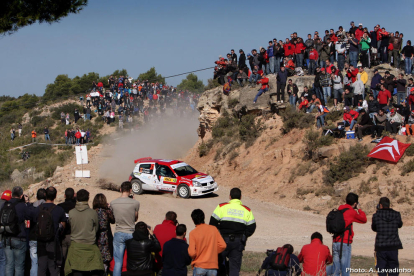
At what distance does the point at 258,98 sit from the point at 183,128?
19053mm

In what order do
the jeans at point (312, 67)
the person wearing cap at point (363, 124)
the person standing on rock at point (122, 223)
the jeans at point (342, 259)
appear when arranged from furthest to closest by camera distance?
the jeans at point (312, 67), the person wearing cap at point (363, 124), the person standing on rock at point (122, 223), the jeans at point (342, 259)

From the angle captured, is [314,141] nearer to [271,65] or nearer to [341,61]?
[341,61]

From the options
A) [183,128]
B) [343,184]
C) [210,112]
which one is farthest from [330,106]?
[183,128]

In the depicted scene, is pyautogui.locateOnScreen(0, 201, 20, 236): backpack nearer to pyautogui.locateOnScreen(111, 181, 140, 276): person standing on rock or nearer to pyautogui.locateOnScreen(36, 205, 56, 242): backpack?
pyautogui.locateOnScreen(36, 205, 56, 242): backpack

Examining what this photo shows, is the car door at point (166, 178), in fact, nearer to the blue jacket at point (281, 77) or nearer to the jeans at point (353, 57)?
the blue jacket at point (281, 77)

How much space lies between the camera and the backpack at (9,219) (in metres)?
7.51

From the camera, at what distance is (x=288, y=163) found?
2331cm

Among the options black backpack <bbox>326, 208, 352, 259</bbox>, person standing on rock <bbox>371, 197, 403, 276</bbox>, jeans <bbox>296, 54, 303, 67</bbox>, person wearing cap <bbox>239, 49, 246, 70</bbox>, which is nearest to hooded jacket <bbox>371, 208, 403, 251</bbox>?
person standing on rock <bbox>371, 197, 403, 276</bbox>

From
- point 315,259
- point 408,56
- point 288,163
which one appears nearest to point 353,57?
point 408,56

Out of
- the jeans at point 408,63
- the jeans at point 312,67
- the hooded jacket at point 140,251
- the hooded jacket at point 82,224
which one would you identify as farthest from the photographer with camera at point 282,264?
the jeans at point 312,67

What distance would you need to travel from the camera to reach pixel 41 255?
7.56m

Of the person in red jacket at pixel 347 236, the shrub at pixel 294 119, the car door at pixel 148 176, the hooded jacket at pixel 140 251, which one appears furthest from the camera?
the shrub at pixel 294 119

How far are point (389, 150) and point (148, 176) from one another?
10.8 meters

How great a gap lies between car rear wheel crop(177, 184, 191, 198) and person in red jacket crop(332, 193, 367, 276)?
13.0 metres
